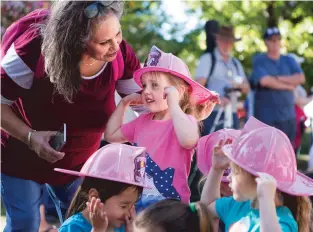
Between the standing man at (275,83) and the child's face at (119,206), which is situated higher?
the child's face at (119,206)

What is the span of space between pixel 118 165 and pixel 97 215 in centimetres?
38

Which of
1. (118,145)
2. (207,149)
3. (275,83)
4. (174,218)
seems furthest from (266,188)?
(275,83)

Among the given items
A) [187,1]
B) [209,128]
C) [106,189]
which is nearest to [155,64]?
[106,189]

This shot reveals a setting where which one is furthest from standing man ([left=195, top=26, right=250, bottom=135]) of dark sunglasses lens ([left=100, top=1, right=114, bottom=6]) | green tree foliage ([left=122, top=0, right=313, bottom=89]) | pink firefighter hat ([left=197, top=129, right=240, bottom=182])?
green tree foliage ([left=122, top=0, right=313, bottom=89])

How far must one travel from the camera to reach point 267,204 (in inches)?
127

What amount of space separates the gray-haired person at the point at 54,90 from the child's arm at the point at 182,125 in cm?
39

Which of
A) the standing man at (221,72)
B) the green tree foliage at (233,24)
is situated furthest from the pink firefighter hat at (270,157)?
the green tree foliage at (233,24)

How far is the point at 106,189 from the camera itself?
3775mm

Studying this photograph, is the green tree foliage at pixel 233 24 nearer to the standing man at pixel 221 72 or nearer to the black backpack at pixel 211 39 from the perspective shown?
the black backpack at pixel 211 39

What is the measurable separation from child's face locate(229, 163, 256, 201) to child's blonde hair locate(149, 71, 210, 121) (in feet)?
3.42

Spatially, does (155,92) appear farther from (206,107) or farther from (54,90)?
(54,90)

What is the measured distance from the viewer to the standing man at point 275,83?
29.9ft

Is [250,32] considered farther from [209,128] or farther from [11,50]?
[11,50]

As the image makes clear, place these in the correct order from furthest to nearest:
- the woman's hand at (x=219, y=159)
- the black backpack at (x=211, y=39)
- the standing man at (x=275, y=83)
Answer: the standing man at (x=275, y=83) < the black backpack at (x=211, y=39) < the woman's hand at (x=219, y=159)
